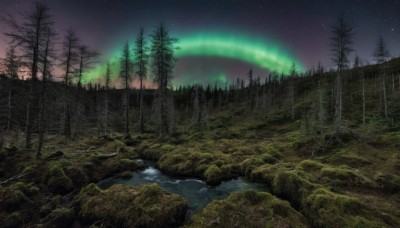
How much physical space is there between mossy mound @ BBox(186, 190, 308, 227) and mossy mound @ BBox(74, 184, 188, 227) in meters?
1.08

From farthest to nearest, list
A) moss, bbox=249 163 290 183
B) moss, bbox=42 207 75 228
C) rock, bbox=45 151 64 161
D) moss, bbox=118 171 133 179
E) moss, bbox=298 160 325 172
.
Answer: rock, bbox=45 151 64 161 → moss, bbox=298 160 325 172 → moss, bbox=118 171 133 179 → moss, bbox=249 163 290 183 → moss, bbox=42 207 75 228

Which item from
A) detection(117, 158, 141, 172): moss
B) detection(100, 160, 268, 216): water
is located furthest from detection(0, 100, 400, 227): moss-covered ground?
detection(100, 160, 268, 216): water

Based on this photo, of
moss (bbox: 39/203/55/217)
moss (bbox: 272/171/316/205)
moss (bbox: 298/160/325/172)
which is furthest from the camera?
moss (bbox: 298/160/325/172)

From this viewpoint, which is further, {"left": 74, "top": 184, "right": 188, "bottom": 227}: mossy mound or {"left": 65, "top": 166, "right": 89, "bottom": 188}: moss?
{"left": 65, "top": 166, "right": 89, "bottom": 188}: moss

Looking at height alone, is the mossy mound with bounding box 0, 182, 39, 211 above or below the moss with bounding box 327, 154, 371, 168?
below

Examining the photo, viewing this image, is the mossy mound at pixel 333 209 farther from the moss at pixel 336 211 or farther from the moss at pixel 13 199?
the moss at pixel 13 199

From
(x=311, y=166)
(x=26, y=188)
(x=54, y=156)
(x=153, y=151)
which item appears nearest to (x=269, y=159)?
(x=311, y=166)

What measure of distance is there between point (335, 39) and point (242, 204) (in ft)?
86.2

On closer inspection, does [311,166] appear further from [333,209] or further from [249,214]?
[249,214]

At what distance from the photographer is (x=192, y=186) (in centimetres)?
1388

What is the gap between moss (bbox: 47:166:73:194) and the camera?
1215 centimetres

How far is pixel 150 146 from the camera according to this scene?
76.6ft

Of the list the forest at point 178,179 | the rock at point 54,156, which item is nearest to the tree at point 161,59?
the forest at point 178,179

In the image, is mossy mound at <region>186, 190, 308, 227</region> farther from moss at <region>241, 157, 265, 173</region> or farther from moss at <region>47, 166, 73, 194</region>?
moss at <region>47, 166, 73, 194</region>
